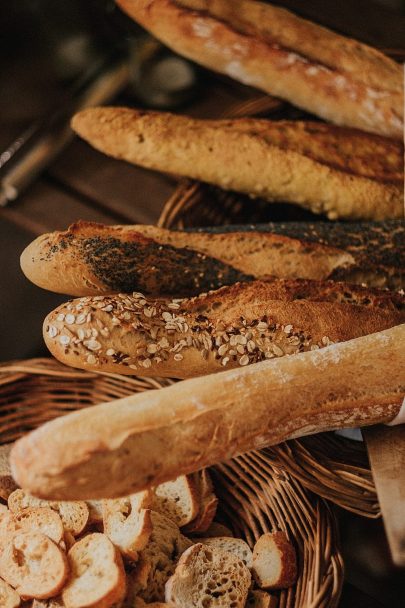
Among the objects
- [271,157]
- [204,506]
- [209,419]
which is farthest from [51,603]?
[271,157]

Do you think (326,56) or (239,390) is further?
(326,56)

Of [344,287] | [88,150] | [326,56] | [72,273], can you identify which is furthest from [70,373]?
[326,56]

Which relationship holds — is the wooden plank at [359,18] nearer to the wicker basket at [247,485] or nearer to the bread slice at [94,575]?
the wicker basket at [247,485]

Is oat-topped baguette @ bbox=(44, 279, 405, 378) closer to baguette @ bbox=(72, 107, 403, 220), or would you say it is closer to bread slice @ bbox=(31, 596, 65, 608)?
baguette @ bbox=(72, 107, 403, 220)

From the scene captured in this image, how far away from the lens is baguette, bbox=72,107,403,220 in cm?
143

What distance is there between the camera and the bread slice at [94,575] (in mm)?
1117

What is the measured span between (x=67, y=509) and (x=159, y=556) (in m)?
0.17

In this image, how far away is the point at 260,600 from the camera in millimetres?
1189

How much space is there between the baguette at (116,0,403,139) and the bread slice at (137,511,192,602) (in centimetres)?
89

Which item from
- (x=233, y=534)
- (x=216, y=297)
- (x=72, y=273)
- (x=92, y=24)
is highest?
(x=92, y=24)

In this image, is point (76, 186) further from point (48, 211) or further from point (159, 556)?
point (159, 556)

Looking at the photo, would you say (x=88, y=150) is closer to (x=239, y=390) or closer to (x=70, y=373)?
(x=70, y=373)

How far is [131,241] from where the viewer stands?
128 cm

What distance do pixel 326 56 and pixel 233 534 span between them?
0.97 metres
